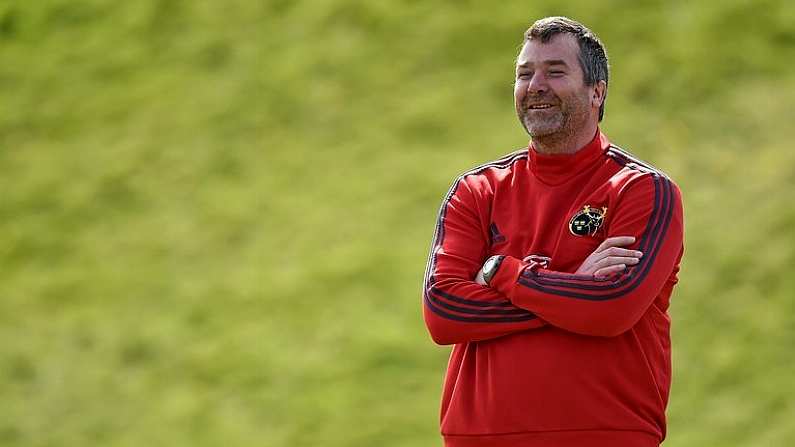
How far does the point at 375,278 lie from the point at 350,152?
32.5 inches

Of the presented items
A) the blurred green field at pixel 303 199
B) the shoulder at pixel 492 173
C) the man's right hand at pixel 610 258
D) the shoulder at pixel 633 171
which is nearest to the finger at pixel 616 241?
the man's right hand at pixel 610 258

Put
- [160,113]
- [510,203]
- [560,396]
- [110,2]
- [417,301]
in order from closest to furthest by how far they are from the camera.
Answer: [560,396] < [510,203] < [417,301] < [160,113] < [110,2]

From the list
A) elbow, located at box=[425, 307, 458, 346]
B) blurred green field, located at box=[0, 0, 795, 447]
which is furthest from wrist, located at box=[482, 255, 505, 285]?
blurred green field, located at box=[0, 0, 795, 447]

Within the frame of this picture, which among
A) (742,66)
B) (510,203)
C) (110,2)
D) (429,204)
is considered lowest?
(510,203)

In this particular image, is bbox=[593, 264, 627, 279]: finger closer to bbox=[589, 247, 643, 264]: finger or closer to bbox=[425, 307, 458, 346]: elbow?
bbox=[589, 247, 643, 264]: finger

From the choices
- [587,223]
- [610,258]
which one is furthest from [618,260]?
[587,223]

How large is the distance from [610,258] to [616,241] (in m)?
0.04

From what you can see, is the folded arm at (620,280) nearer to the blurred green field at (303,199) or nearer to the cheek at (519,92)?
the cheek at (519,92)

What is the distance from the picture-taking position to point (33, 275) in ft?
19.7

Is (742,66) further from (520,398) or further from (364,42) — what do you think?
(520,398)

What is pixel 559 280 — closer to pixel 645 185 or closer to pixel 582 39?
pixel 645 185

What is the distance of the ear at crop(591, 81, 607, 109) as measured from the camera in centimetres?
238

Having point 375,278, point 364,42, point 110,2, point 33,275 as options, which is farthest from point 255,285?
point 110,2

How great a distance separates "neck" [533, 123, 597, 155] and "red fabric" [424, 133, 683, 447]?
2 centimetres
